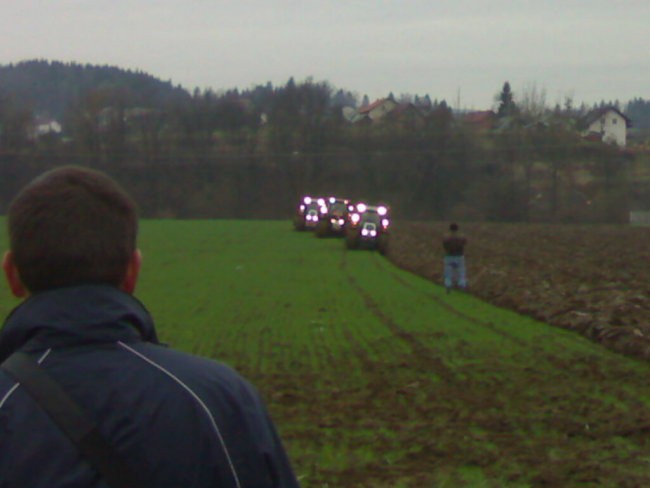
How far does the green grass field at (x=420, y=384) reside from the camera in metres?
10.6

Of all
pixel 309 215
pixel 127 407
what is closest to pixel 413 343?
pixel 127 407

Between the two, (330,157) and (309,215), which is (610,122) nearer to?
(330,157)

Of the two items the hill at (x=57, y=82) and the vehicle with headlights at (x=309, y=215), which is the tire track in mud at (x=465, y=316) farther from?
the hill at (x=57, y=82)

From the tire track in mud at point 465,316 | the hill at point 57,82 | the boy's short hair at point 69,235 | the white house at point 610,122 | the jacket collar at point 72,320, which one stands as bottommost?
the tire track in mud at point 465,316

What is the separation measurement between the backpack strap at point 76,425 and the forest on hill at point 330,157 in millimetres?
98879

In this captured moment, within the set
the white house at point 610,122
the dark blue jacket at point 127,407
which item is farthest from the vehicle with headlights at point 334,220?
the white house at point 610,122

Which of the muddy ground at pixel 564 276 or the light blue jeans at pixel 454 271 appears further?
the light blue jeans at pixel 454 271

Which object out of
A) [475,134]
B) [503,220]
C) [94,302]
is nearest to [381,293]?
[94,302]

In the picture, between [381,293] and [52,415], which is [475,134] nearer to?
[381,293]

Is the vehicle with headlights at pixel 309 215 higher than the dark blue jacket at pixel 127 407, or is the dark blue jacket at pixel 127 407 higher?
the dark blue jacket at pixel 127 407

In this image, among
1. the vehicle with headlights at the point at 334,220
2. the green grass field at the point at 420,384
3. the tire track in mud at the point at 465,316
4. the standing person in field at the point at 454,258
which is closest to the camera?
the green grass field at the point at 420,384

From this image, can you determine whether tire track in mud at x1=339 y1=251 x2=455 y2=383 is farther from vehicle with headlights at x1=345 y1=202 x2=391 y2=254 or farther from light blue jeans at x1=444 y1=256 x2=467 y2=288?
vehicle with headlights at x1=345 y1=202 x2=391 y2=254

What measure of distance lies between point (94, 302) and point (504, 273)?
31.4 m

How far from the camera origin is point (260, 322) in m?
22.4
